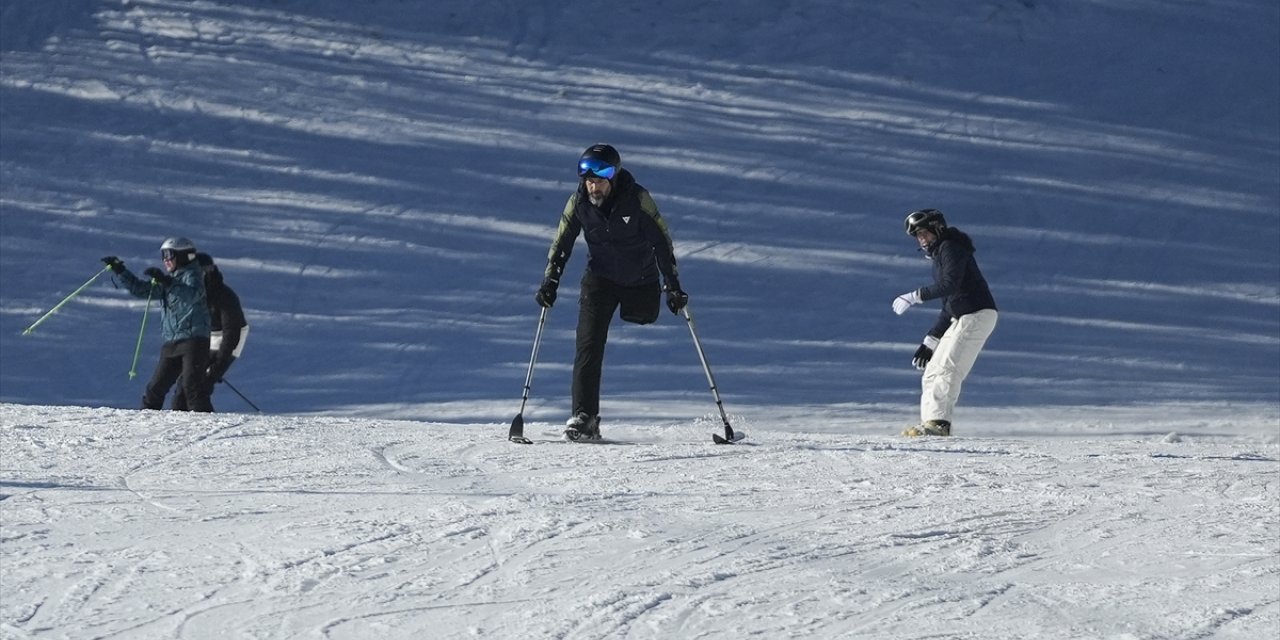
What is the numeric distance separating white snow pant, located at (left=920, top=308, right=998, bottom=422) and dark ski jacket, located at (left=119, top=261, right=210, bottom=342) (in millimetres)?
4389

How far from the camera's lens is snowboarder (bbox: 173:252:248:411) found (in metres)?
10.9

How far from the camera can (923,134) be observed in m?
20.9

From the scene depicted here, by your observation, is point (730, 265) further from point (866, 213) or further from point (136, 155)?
Result: point (136, 155)

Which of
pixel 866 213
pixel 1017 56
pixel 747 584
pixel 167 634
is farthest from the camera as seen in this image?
pixel 1017 56

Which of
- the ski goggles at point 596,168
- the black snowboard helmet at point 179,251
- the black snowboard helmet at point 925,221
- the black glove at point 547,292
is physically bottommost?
the black snowboard helmet at point 179,251

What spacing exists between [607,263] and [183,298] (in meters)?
3.64

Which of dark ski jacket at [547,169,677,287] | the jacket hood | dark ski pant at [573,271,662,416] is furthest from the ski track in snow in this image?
the jacket hood

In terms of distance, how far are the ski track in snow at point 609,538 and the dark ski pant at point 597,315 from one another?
298 mm

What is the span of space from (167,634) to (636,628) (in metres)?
1.23

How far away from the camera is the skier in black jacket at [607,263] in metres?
7.65

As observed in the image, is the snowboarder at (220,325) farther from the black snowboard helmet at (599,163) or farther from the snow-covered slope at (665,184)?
the black snowboard helmet at (599,163)

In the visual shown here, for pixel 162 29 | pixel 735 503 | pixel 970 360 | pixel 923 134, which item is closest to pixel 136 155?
pixel 162 29

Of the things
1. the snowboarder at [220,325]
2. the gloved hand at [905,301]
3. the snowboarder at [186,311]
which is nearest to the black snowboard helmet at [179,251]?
the snowboarder at [186,311]

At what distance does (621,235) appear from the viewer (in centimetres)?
777
